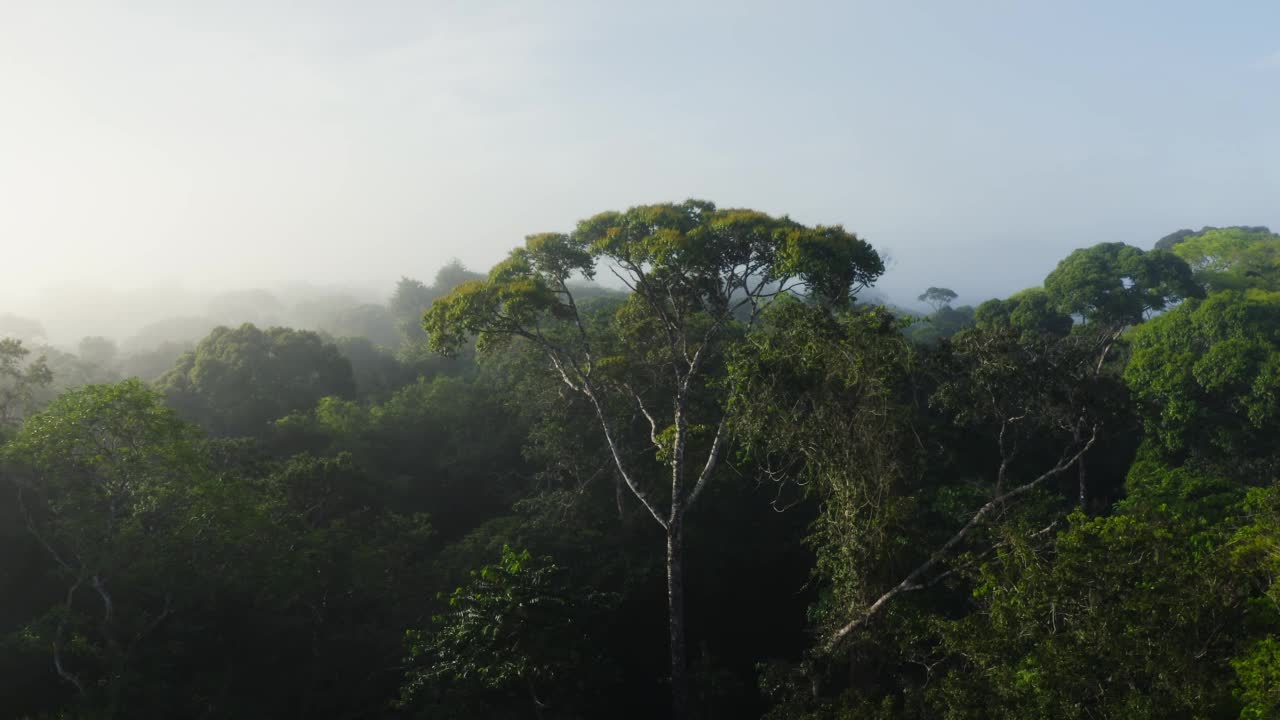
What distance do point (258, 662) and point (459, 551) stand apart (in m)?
4.00

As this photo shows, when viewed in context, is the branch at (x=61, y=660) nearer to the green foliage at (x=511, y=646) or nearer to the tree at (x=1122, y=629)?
the green foliage at (x=511, y=646)

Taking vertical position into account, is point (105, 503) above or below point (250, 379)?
below

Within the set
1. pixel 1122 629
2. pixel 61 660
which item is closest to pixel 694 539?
pixel 1122 629

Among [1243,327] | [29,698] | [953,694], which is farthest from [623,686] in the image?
[1243,327]

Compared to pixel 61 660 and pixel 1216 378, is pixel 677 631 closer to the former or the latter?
pixel 61 660

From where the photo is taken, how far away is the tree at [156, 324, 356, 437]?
23062 millimetres

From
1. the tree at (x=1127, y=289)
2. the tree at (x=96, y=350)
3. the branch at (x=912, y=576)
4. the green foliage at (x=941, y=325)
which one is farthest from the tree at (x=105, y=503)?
the tree at (x=96, y=350)

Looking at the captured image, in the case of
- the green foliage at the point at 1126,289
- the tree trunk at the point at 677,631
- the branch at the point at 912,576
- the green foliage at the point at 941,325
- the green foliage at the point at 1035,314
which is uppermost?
the green foliage at the point at 1126,289

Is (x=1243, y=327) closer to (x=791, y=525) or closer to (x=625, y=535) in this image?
(x=791, y=525)

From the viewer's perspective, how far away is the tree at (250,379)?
23062mm

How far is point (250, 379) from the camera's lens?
934 inches

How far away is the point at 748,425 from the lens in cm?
1005

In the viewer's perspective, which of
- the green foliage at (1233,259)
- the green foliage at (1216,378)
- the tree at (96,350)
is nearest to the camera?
the green foliage at (1216,378)

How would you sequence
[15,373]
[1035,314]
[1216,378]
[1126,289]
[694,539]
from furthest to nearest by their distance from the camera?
[1126,289] → [1035,314] → [1216,378] → [15,373] → [694,539]
